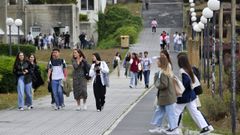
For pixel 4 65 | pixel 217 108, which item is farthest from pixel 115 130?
pixel 4 65

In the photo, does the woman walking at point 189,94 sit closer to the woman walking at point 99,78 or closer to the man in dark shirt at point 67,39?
the woman walking at point 99,78

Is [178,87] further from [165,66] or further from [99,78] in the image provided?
[99,78]

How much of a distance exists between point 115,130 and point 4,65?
11421 millimetres

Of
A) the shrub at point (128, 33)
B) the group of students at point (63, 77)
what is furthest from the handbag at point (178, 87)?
the shrub at point (128, 33)

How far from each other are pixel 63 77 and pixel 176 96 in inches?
269

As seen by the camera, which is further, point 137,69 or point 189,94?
point 137,69

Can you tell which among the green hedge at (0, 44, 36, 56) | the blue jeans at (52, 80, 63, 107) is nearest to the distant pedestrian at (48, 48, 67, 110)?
the blue jeans at (52, 80, 63, 107)

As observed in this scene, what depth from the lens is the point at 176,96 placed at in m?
14.6

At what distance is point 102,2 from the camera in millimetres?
77812

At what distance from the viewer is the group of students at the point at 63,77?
20.4 meters

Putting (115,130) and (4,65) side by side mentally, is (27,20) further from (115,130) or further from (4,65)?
(115,130)

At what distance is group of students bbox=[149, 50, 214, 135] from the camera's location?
14508 millimetres

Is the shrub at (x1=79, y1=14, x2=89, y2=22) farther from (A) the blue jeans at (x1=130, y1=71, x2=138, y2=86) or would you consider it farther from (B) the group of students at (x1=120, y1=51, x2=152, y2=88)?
(A) the blue jeans at (x1=130, y1=71, x2=138, y2=86)

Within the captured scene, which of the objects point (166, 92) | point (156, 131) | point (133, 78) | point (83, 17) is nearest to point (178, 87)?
point (166, 92)
